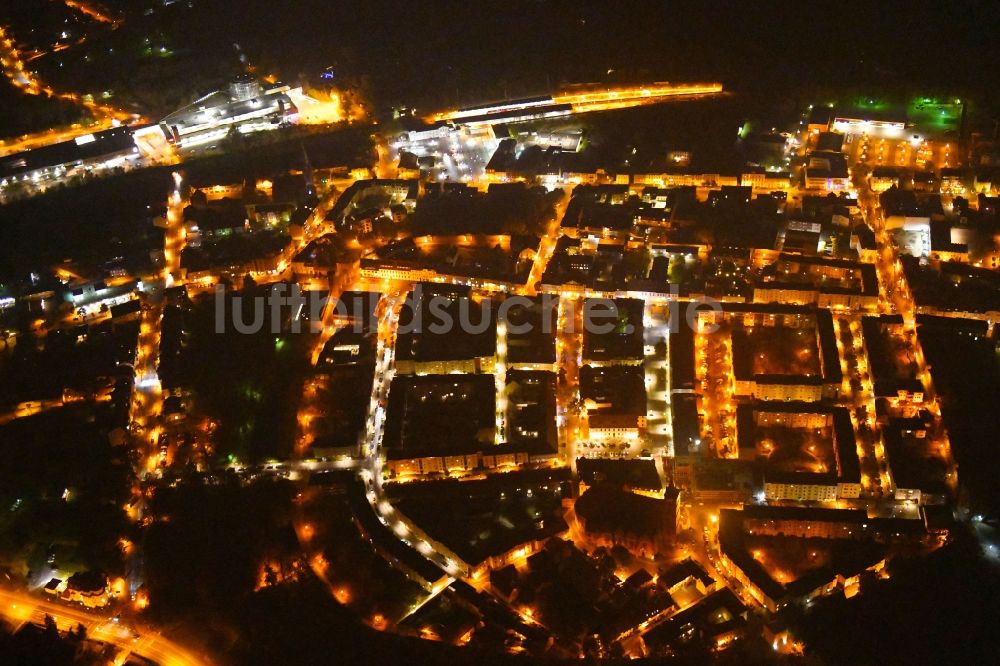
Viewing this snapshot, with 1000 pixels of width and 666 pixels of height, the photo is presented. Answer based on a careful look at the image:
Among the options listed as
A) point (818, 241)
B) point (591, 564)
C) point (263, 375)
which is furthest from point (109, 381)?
point (818, 241)

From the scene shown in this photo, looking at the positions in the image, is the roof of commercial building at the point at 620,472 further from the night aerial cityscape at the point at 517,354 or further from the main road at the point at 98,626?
the main road at the point at 98,626

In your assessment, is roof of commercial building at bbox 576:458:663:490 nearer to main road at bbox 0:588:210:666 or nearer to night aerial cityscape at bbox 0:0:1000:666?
night aerial cityscape at bbox 0:0:1000:666

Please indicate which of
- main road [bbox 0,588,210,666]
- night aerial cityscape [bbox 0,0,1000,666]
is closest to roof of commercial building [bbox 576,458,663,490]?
night aerial cityscape [bbox 0,0,1000,666]

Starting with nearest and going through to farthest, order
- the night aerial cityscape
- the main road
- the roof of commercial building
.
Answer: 1. the main road
2. the night aerial cityscape
3. the roof of commercial building

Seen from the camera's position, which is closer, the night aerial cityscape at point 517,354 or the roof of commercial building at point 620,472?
the night aerial cityscape at point 517,354

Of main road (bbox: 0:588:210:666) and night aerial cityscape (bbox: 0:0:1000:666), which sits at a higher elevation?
night aerial cityscape (bbox: 0:0:1000:666)

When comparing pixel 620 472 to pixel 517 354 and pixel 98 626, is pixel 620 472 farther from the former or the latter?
pixel 98 626

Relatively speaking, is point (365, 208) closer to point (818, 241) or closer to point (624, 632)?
point (818, 241)

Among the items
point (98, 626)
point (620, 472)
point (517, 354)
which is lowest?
point (98, 626)

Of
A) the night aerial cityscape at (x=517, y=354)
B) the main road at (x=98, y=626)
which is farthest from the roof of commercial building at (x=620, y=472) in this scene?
the main road at (x=98, y=626)

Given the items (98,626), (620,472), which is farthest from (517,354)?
(98,626)
